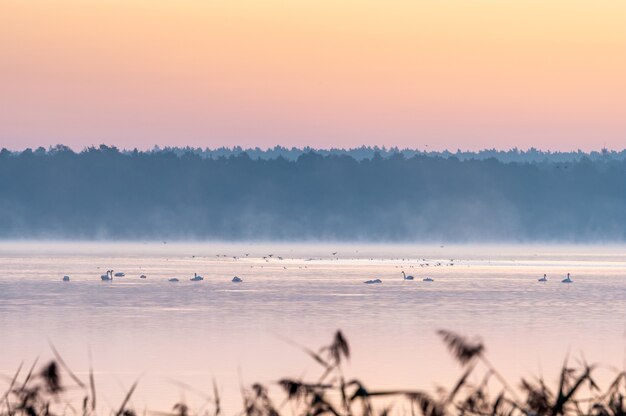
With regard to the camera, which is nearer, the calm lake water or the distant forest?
the calm lake water

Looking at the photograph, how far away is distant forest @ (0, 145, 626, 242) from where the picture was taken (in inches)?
7402

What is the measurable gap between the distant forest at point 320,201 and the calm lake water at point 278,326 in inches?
5240

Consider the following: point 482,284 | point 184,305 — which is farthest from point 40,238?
point 184,305

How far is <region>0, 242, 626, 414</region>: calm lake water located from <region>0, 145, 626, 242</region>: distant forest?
437 feet

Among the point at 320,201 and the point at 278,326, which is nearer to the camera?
the point at 278,326

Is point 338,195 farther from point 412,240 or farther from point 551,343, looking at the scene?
point 551,343

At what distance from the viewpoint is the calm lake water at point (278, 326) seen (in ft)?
64.6

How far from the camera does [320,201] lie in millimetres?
191375

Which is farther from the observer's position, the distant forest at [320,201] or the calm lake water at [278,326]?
the distant forest at [320,201]

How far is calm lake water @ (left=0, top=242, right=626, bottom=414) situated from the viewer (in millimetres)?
19688

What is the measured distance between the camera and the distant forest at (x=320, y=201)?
18800cm

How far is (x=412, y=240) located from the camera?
184 metres

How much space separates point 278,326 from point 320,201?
162 m

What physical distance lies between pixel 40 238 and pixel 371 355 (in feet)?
544
